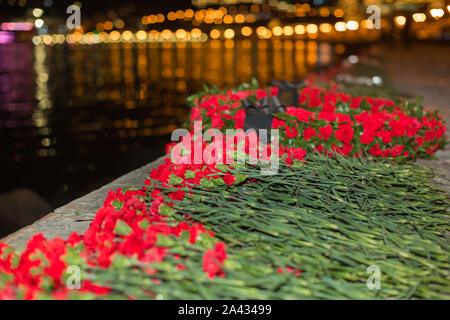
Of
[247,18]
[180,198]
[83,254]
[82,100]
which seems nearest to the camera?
[83,254]

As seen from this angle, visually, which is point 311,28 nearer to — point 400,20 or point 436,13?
point 400,20

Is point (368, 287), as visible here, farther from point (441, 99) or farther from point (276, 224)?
point (441, 99)

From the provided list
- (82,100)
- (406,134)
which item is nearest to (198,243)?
(406,134)

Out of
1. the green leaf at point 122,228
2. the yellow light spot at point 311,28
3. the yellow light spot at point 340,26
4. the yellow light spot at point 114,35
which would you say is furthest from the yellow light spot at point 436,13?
the yellow light spot at point 114,35

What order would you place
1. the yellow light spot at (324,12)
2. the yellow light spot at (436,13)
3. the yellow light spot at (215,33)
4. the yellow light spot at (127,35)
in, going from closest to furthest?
the yellow light spot at (436,13)
the yellow light spot at (324,12)
the yellow light spot at (215,33)
the yellow light spot at (127,35)

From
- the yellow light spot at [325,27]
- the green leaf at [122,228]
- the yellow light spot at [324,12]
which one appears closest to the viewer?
the green leaf at [122,228]

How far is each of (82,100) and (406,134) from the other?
1453 cm

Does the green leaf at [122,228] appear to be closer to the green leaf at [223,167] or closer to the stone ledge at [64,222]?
the stone ledge at [64,222]

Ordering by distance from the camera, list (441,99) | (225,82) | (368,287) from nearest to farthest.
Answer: (368,287), (441,99), (225,82)

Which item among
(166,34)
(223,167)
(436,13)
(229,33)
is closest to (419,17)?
(436,13)

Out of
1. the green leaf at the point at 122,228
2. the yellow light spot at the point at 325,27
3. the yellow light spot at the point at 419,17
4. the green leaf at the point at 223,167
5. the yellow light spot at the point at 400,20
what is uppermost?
the yellow light spot at the point at 325,27

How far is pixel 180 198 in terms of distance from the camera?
2.97 metres

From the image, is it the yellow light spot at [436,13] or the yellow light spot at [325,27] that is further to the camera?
the yellow light spot at [325,27]

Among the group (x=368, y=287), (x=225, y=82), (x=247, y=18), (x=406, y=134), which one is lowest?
(x=368, y=287)
